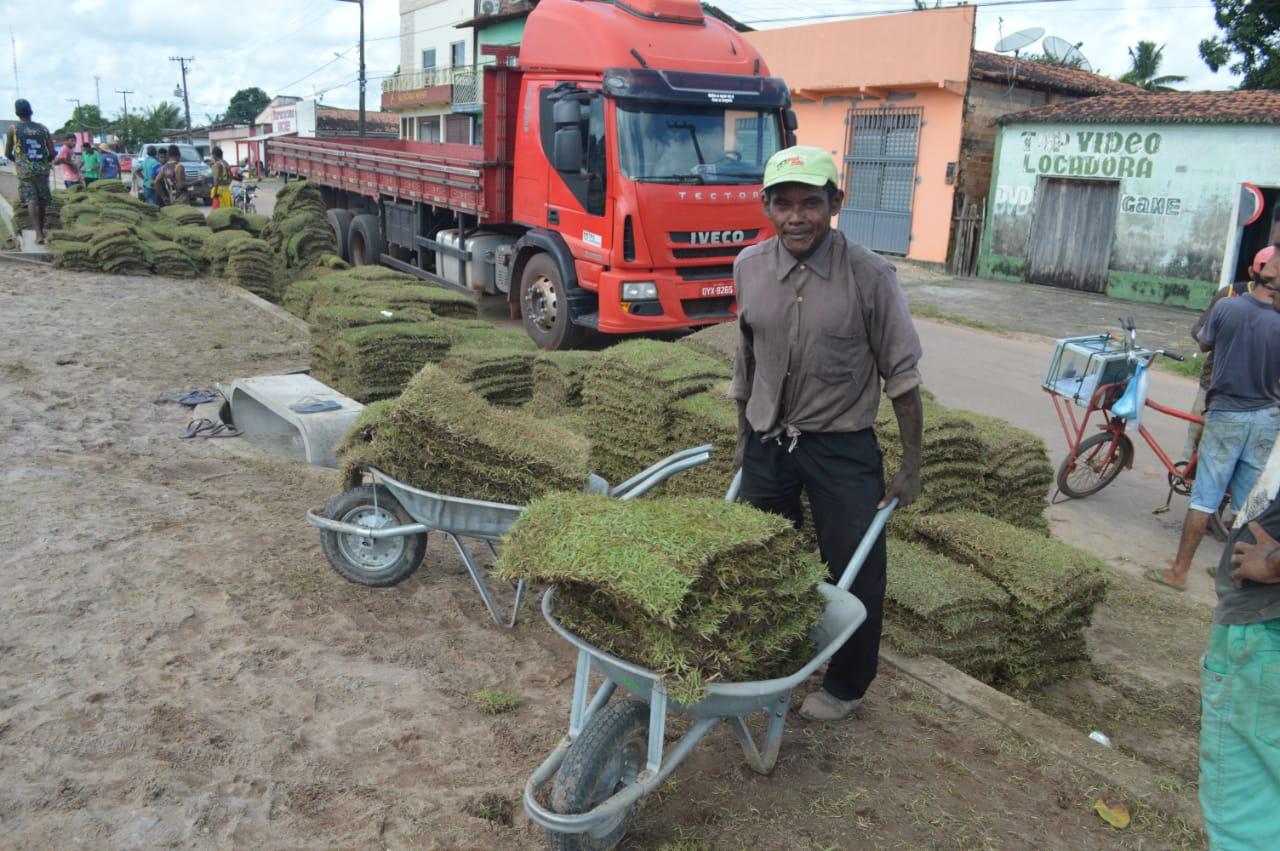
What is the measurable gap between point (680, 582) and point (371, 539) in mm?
2535

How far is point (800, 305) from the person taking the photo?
10.9 ft

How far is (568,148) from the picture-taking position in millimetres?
9445

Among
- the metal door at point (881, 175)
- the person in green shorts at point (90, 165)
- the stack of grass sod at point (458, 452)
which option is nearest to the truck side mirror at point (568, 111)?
the stack of grass sod at point (458, 452)

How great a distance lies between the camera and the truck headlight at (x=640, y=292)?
9.41 metres

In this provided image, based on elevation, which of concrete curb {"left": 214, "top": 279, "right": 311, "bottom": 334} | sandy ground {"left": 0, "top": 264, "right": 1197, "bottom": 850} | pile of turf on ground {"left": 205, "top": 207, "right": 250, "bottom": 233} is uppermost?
pile of turf on ground {"left": 205, "top": 207, "right": 250, "bottom": 233}

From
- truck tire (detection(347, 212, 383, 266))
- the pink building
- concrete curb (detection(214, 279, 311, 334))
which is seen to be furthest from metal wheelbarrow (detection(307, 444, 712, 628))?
the pink building

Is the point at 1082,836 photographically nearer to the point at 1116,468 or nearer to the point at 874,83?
the point at 1116,468

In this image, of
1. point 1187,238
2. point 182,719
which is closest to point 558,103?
point 182,719

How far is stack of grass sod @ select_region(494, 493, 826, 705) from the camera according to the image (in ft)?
8.49

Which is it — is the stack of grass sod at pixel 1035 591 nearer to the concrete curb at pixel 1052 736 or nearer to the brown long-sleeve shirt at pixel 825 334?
the concrete curb at pixel 1052 736

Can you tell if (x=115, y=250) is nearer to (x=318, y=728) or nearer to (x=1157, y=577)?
(x=318, y=728)

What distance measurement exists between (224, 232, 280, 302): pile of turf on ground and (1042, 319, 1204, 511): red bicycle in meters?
11.1

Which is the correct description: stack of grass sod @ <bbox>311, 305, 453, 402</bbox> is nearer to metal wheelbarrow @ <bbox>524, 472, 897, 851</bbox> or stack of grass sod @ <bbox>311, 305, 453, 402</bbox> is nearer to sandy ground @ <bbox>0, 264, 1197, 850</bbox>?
sandy ground @ <bbox>0, 264, 1197, 850</bbox>

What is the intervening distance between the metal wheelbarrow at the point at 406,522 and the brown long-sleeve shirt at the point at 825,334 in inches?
27.2
